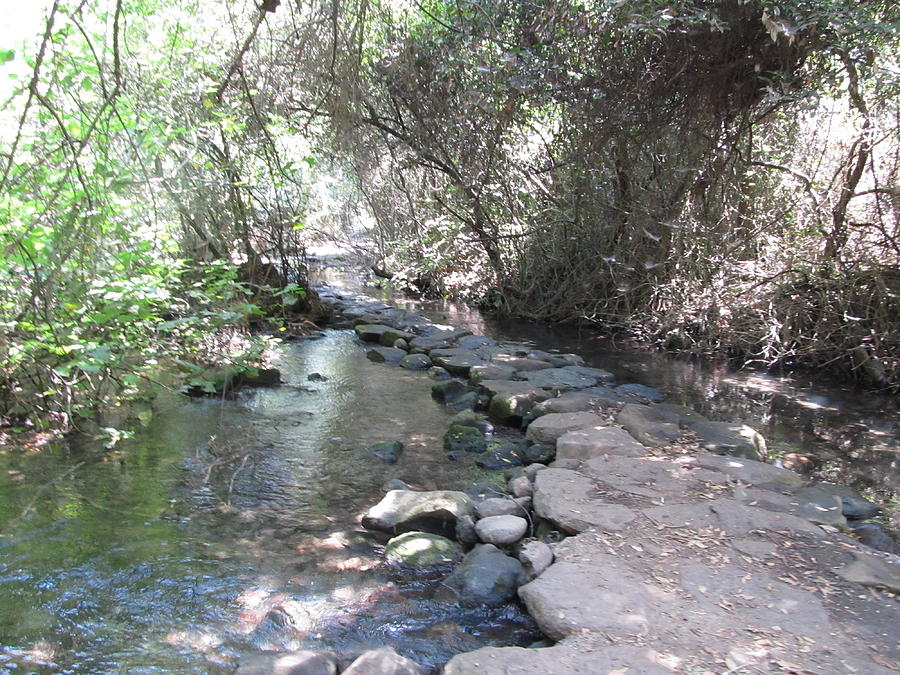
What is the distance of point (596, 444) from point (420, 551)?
1.48m

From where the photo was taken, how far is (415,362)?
714cm

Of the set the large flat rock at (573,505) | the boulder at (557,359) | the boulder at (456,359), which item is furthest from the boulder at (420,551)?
the boulder at (557,359)

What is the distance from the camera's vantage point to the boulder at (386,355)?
7.36 meters

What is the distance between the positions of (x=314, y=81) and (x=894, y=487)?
4.37 metres

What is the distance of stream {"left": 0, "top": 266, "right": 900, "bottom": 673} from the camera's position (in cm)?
254

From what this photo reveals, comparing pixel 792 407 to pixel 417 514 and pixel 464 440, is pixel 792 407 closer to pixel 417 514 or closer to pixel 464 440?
pixel 464 440

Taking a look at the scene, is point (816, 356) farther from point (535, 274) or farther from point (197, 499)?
point (197, 499)

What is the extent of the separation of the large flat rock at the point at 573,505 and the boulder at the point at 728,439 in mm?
1127

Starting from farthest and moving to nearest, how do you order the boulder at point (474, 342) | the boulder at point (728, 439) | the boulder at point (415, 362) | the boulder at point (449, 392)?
the boulder at point (474, 342)
the boulder at point (415, 362)
the boulder at point (449, 392)
the boulder at point (728, 439)

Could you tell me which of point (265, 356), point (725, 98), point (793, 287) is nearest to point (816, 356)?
point (793, 287)

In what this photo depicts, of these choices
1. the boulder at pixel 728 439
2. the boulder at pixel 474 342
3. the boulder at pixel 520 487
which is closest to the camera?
the boulder at pixel 520 487

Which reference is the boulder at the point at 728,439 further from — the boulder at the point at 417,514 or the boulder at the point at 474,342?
the boulder at the point at 474,342

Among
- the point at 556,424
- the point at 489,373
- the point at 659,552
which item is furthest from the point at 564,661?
the point at 489,373

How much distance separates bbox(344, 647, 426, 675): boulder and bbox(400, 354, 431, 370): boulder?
4.81 metres
